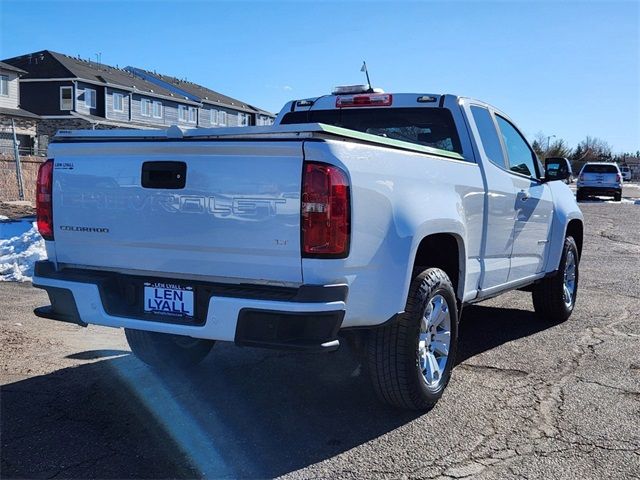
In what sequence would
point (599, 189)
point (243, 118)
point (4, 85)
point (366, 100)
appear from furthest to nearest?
point (243, 118) → point (4, 85) → point (599, 189) → point (366, 100)

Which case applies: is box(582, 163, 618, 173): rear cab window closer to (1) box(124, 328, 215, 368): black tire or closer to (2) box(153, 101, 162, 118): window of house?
(1) box(124, 328, 215, 368): black tire

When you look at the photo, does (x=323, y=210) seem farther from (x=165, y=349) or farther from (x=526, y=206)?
(x=526, y=206)

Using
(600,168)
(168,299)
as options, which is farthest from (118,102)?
(168,299)

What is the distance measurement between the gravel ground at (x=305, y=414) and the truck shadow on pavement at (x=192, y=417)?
0.5 inches

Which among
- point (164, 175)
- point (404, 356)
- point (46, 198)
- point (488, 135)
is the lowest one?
point (404, 356)

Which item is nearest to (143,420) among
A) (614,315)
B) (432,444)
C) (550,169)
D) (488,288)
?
(432,444)

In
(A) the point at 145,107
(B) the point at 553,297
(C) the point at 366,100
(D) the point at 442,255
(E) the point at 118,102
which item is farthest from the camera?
(A) the point at 145,107

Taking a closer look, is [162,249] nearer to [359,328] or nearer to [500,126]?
[359,328]

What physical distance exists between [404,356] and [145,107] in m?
48.9

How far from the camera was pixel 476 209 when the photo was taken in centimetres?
482

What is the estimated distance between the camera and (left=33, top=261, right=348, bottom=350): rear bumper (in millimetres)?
3373

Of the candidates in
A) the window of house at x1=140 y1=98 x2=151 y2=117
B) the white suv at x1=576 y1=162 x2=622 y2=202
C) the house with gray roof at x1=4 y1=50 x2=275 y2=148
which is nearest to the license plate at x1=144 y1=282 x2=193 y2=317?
the white suv at x1=576 y1=162 x2=622 y2=202

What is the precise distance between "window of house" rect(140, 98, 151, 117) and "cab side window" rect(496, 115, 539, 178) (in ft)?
152

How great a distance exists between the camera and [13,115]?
124 feet
